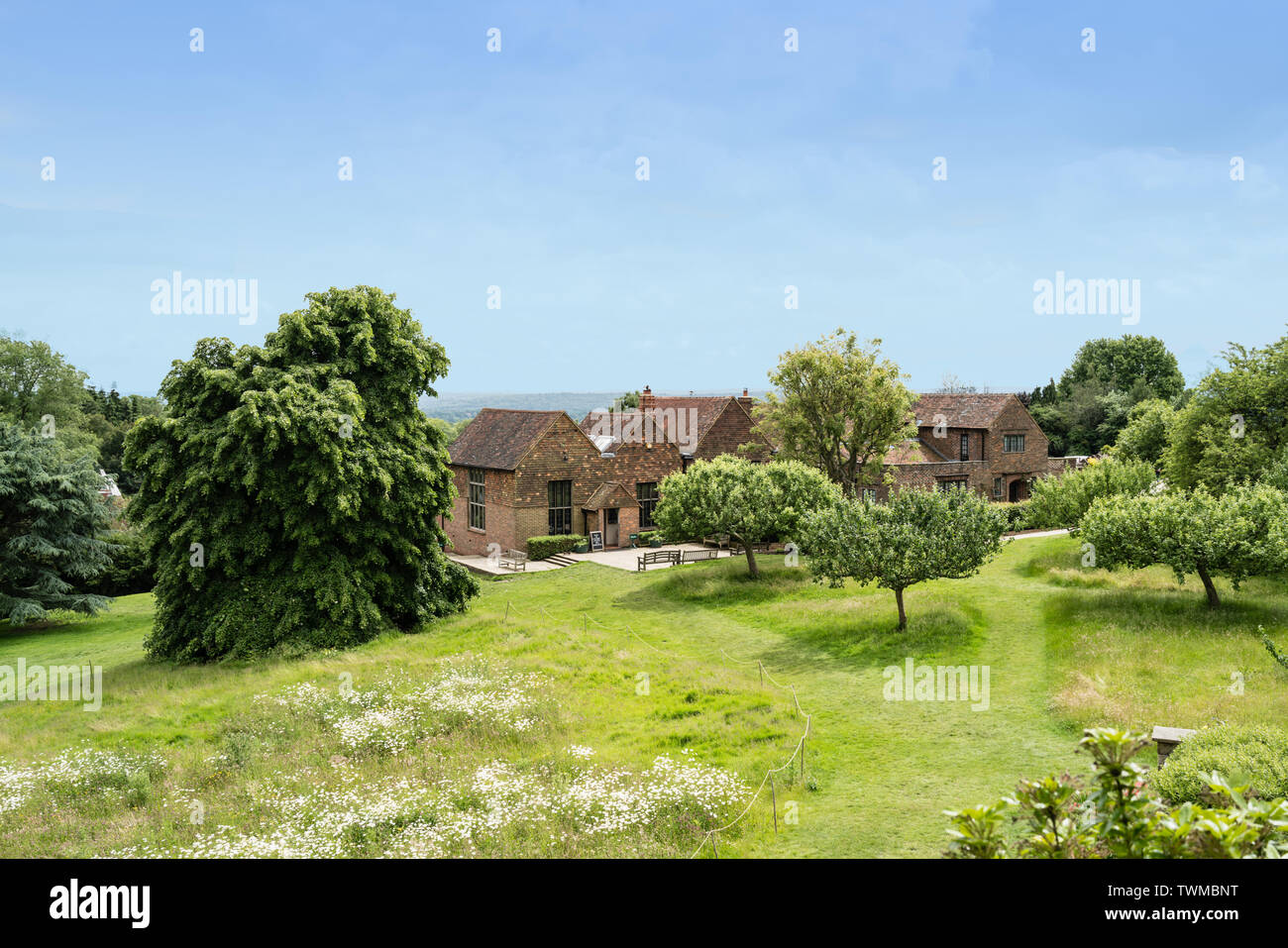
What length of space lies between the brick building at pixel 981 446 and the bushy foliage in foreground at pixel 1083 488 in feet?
51.5

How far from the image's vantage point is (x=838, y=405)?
46.4 metres

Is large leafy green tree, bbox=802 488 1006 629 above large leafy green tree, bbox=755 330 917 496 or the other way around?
the other way around

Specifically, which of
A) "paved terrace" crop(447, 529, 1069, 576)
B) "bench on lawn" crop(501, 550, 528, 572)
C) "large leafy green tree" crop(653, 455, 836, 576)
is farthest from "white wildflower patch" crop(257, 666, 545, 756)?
"bench on lawn" crop(501, 550, 528, 572)

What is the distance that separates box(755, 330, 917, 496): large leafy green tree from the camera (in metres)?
45.7

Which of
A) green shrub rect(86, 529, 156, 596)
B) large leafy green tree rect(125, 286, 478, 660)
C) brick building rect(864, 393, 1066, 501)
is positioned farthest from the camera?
brick building rect(864, 393, 1066, 501)

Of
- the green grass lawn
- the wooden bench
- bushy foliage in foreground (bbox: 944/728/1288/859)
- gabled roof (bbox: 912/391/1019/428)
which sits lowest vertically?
the green grass lawn

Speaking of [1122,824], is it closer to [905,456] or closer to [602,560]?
[602,560]

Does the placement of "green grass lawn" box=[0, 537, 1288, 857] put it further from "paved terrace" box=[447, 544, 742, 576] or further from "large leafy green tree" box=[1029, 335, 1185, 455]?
"large leafy green tree" box=[1029, 335, 1185, 455]

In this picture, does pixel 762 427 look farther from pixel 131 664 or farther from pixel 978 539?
pixel 131 664

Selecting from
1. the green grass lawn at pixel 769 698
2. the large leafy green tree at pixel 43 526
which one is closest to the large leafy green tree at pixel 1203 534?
the green grass lawn at pixel 769 698

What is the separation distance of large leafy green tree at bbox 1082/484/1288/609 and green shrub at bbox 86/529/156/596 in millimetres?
46783

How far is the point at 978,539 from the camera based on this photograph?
93.5ft

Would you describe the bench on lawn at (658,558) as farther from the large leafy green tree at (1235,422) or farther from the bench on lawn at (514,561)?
the large leafy green tree at (1235,422)

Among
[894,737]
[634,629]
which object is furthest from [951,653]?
[634,629]
